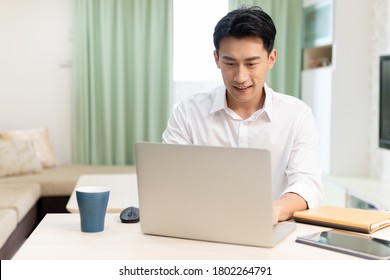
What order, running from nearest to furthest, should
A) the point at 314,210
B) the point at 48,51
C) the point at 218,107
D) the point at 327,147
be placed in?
the point at 314,210 → the point at 218,107 → the point at 327,147 → the point at 48,51

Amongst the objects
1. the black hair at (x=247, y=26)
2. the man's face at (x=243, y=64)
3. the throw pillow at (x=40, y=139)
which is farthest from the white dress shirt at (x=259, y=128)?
the throw pillow at (x=40, y=139)

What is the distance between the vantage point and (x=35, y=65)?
4.86m

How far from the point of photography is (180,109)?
1.96 meters

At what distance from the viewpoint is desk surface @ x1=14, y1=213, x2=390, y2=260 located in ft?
3.79

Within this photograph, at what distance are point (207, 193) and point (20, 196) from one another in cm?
256

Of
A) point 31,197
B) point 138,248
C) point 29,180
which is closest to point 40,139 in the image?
point 29,180

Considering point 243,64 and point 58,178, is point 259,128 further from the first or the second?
point 58,178

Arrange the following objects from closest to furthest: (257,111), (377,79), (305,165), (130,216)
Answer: (130,216), (305,165), (257,111), (377,79)

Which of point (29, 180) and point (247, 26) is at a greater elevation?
point (247, 26)

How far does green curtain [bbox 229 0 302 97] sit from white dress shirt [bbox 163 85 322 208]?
313 centimetres

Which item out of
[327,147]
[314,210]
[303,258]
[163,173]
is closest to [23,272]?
[163,173]

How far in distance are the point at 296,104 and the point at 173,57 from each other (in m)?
3.14

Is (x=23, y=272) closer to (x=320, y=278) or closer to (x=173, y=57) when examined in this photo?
(x=320, y=278)

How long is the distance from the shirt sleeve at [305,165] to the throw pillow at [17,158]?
118 inches
